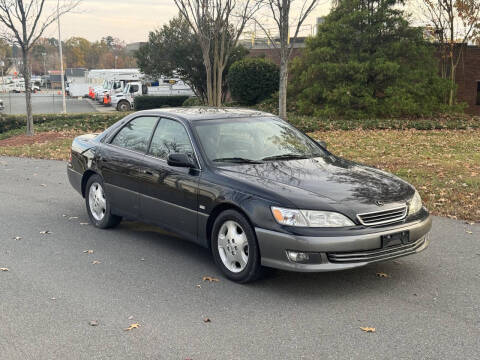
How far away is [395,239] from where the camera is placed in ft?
16.4

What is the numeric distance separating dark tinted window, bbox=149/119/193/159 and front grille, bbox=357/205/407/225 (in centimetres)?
193

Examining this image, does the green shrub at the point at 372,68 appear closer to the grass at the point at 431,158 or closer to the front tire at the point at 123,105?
the grass at the point at 431,158

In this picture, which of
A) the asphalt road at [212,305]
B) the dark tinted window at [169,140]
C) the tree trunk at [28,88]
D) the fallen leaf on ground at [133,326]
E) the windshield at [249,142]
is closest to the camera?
the asphalt road at [212,305]

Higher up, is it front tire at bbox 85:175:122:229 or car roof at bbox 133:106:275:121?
car roof at bbox 133:106:275:121

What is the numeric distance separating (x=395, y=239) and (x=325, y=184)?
2.51 ft

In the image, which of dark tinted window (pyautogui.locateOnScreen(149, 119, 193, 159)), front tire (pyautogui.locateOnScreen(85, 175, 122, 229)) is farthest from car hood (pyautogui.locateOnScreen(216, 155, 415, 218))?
front tire (pyautogui.locateOnScreen(85, 175, 122, 229))

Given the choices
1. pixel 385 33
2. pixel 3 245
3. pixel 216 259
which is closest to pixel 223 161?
pixel 216 259

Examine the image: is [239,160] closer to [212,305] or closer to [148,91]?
[212,305]

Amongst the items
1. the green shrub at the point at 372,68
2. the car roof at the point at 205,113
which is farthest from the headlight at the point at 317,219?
the green shrub at the point at 372,68

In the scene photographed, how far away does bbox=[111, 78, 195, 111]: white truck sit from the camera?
40.9 m

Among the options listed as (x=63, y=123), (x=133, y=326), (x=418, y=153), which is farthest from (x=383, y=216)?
(x=63, y=123)

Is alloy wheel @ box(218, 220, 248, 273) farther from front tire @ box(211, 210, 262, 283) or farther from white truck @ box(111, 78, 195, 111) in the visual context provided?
white truck @ box(111, 78, 195, 111)

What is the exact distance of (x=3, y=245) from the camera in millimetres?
6723

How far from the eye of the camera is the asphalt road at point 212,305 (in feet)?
13.1
